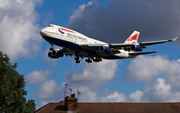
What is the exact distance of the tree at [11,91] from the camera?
38.8m

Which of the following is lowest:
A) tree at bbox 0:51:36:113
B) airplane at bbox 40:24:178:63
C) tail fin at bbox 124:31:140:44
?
tree at bbox 0:51:36:113

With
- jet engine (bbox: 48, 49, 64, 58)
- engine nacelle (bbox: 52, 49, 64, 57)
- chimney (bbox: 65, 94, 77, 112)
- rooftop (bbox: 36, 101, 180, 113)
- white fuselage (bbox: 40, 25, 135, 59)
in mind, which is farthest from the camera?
jet engine (bbox: 48, 49, 64, 58)

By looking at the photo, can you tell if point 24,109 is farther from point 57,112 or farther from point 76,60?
point 76,60

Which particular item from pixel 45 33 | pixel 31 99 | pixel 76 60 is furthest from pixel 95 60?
pixel 31 99

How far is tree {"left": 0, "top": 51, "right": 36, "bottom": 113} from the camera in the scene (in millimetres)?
38812

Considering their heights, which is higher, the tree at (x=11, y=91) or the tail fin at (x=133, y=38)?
the tail fin at (x=133, y=38)

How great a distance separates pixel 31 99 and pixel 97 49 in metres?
22.7

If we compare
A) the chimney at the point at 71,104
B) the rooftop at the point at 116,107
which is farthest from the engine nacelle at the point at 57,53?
the chimney at the point at 71,104

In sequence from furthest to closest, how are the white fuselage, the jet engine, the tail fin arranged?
the tail fin, the jet engine, the white fuselage

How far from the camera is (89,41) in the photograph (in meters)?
62.2

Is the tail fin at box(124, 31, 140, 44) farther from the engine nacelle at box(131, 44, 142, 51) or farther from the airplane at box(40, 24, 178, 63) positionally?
the engine nacelle at box(131, 44, 142, 51)

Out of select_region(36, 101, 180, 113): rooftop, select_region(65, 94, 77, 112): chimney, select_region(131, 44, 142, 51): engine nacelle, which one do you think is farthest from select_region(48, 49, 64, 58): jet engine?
select_region(131, 44, 142, 51): engine nacelle

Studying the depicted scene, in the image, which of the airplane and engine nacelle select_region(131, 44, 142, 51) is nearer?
the airplane

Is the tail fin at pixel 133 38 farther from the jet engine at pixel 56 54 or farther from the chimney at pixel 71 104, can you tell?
the chimney at pixel 71 104
